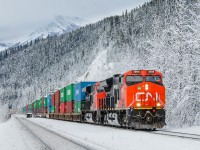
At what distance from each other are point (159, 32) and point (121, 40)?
11088 centimetres

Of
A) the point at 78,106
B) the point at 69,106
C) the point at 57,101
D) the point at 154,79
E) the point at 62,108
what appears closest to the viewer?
the point at 154,79

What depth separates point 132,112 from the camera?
2088cm

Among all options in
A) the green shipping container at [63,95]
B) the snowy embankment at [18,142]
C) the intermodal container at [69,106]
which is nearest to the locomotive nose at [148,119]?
the snowy embankment at [18,142]

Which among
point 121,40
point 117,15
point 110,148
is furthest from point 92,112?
point 117,15

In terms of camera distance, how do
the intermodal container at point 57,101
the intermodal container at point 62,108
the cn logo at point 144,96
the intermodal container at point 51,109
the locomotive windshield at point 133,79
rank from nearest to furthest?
the cn logo at point 144,96 < the locomotive windshield at point 133,79 < the intermodal container at point 62,108 < the intermodal container at point 57,101 < the intermodal container at point 51,109

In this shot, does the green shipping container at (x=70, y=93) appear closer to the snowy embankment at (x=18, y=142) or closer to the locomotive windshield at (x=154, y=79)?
the snowy embankment at (x=18, y=142)

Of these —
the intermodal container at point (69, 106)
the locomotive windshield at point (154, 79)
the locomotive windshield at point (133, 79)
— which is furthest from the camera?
the intermodal container at point (69, 106)

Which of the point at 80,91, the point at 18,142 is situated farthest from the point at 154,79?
the point at 80,91

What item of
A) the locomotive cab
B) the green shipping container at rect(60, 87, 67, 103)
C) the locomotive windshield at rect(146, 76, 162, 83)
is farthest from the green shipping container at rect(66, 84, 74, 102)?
the locomotive windshield at rect(146, 76, 162, 83)

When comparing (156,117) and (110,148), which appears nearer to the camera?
(110,148)

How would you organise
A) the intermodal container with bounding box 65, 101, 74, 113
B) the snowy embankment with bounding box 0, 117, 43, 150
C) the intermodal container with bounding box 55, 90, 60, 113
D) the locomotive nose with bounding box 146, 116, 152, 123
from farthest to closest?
1. the intermodal container with bounding box 55, 90, 60, 113
2. the intermodal container with bounding box 65, 101, 74, 113
3. the locomotive nose with bounding box 146, 116, 152, 123
4. the snowy embankment with bounding box 0, 117, 43, 150

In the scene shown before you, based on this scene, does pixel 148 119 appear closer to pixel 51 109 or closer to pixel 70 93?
pixel 70 93

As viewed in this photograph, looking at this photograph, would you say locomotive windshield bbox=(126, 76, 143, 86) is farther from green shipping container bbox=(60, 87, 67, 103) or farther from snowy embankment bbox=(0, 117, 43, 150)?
green shipping container bbox=(60, 87, 67, 103)

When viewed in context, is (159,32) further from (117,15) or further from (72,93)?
(117,15)
